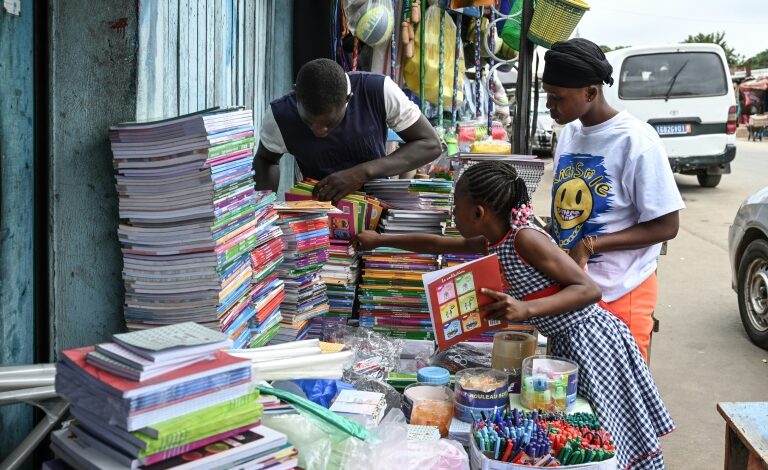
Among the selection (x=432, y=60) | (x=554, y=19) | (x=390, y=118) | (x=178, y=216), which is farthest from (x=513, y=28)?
(x=178, y=216)

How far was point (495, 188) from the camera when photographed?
253cm

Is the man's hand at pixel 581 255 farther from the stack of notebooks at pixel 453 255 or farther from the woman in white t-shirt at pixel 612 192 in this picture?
the stack of notebooks at pixel 453 255

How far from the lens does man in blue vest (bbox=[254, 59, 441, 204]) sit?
320 cm

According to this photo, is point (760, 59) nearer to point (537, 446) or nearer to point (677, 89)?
point (677, 89)

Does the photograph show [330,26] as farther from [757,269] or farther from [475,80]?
[757,269]

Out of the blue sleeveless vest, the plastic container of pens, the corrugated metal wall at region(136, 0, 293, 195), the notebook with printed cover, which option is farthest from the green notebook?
the blue sleeveless vest

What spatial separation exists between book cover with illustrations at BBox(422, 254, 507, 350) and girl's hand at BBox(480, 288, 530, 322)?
3 cm

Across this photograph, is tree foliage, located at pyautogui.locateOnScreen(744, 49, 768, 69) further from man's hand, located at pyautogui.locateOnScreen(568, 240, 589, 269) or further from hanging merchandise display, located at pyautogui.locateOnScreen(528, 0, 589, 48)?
man's hand, located at pyautogui.locateOnScreen(568, 240, 589, 269)

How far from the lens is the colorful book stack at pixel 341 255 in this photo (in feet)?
10.4

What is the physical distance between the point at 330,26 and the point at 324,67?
7.14 feet

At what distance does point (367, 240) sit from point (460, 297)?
2.76 feet

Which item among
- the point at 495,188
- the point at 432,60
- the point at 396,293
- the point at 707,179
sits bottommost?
the point at 396,293

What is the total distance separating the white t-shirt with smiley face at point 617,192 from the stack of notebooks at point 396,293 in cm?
65

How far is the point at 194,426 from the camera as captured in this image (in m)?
1.40
